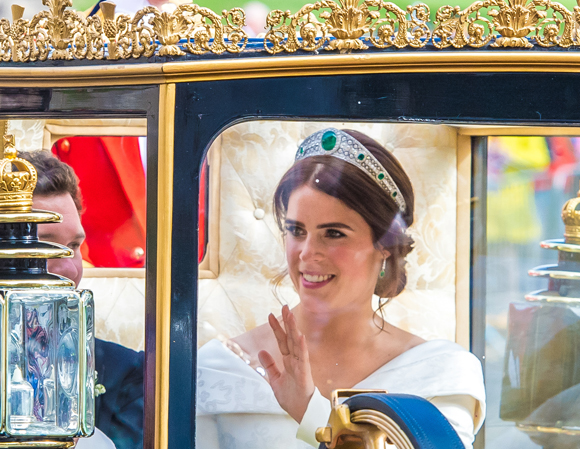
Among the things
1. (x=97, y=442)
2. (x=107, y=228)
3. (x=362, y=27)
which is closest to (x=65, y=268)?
(x=107, y=228)

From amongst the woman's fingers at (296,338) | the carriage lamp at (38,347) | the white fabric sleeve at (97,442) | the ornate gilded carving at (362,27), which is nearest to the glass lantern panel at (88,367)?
the carriage lamp at (38,347)

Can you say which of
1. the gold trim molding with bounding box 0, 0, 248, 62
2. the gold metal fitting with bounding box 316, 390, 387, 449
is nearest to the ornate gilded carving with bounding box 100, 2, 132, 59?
the gold trim molding with bounding box 0, 0, 248, 62

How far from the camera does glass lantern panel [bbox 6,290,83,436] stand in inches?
24.9

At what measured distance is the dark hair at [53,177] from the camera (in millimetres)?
754

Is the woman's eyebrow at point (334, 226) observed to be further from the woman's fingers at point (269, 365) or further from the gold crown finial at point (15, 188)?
the gold crown finial at point (15, 188)

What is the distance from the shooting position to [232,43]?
0.70 metres

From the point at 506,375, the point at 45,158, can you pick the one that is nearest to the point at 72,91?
the point at 45,158

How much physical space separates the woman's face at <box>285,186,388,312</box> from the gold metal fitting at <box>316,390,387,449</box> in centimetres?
12

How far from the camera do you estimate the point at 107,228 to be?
0.74 metres

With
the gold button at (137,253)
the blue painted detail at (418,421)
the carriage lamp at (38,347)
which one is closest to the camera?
the blue painted detail at (418,421)

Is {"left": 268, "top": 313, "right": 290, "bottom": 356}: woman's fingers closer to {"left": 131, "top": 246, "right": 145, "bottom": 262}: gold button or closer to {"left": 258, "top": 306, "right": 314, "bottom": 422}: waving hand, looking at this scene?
{"left": 258, "top": 306, "right": 314, "bottom": 422}: waving hand

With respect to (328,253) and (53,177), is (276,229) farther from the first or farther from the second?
(53,177)

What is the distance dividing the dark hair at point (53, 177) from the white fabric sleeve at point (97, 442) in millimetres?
262

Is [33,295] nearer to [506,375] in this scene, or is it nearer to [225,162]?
[225,162]
